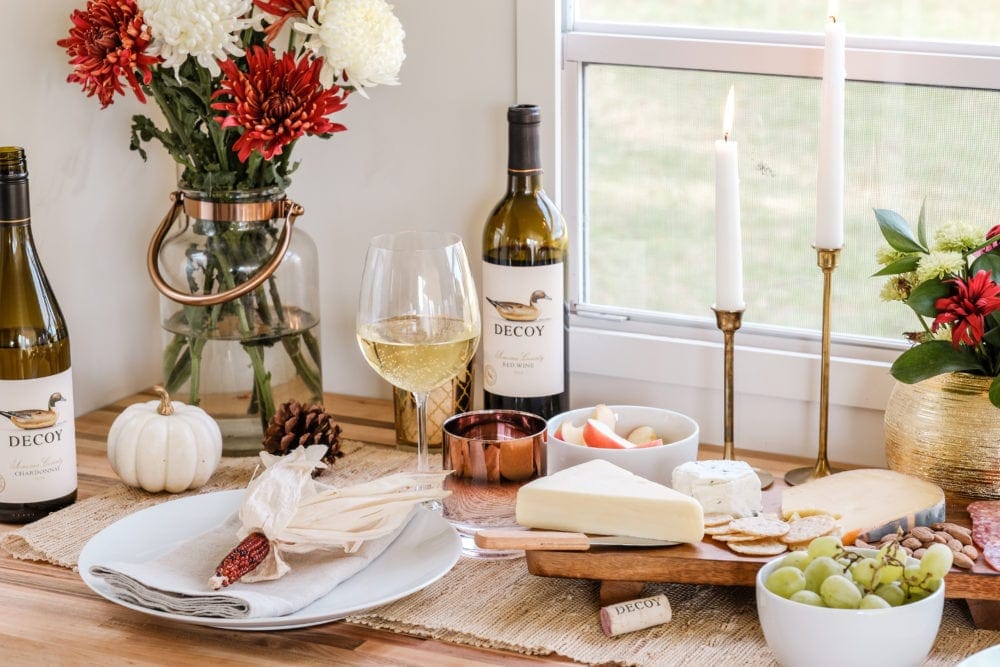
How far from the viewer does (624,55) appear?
137 centimetres

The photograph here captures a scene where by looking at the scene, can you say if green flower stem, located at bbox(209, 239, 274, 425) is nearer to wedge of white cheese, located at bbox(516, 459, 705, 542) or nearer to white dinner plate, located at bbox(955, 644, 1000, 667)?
wedge of white cheese, located at bbox(516, 459, 705, 542)

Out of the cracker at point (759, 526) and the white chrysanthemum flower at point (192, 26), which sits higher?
the white chrysanthemum flower at point (192, 26)

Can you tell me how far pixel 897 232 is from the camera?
46.9 inches

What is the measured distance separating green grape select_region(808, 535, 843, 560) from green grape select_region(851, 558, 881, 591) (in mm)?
36

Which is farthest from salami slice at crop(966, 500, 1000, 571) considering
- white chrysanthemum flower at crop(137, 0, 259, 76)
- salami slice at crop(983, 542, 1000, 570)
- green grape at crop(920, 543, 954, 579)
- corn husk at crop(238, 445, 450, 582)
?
white chrysanthemum flower at crop(137, 0, 259, 76)

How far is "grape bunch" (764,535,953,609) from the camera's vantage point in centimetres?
86

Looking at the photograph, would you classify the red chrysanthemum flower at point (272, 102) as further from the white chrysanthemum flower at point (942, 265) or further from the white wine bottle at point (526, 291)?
the white chrysanthemum flower at point (942, 265)

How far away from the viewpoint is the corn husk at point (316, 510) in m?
1.04

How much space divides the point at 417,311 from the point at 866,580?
0.44m

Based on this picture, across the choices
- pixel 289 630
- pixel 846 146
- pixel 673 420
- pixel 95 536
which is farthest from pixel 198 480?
pixel 846 146

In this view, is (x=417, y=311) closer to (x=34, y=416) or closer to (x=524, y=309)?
(x=524, y=309)

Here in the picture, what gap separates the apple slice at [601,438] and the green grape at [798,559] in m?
0.25

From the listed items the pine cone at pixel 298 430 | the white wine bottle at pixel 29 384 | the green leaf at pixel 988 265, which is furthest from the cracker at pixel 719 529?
the white wine bottle at pixel 29 384

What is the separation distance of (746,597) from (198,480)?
21.3 inches
